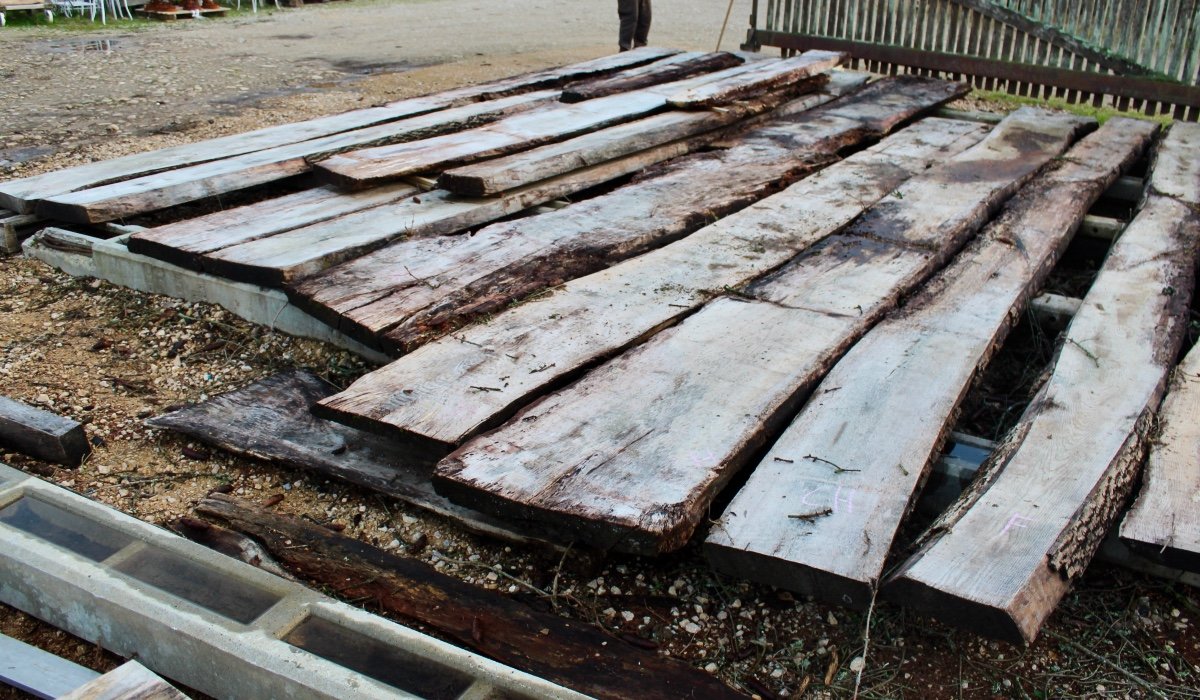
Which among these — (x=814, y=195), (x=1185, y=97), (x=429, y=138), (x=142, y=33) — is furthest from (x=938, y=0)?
(x=142, y=33)

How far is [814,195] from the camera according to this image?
4.58 meters

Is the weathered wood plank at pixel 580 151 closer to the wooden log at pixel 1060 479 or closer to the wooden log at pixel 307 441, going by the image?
the wooden log at pixel 307 441

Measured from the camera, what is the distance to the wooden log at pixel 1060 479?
207 cm

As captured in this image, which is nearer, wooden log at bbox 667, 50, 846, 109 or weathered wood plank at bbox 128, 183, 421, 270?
weathered wood plank at bbox 128, 183, 421, 270

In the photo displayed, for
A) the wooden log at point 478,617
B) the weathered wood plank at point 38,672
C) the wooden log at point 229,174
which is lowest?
the wooden log at point 478,617

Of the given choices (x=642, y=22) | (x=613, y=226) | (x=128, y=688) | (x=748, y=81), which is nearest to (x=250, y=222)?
(x=613, y=226)

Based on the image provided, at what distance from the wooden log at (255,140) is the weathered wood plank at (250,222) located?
0.69 meters

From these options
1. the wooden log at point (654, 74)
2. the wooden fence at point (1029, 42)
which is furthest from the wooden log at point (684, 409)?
→ the wooden fence at point (1029, 42)

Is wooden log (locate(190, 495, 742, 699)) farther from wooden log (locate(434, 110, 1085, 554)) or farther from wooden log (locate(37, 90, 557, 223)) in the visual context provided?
wooden log (locate(37, 90, 557, 223))

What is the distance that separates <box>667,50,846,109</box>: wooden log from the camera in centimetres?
565

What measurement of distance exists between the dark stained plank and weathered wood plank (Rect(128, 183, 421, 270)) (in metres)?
0.54

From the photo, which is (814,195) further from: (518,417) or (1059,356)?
(518,417)

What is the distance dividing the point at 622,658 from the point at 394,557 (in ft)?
2.20

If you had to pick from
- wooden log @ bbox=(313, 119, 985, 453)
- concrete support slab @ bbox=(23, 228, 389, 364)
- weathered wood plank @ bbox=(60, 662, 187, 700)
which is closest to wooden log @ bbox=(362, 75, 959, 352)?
wooden log @ bbox=(313, 119, 985, 453)
